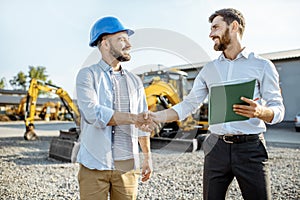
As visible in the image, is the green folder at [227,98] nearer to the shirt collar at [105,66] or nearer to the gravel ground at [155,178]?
the shirt collar at [105,66]

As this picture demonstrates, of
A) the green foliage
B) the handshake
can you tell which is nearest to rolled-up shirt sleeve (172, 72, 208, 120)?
the handshake

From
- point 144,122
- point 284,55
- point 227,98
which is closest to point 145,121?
point 144,122

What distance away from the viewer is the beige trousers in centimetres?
159

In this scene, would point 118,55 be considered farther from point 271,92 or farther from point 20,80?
point 20,80

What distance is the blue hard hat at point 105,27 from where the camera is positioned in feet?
5.27

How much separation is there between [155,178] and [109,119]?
10.4ft

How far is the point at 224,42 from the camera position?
1716 millimetres

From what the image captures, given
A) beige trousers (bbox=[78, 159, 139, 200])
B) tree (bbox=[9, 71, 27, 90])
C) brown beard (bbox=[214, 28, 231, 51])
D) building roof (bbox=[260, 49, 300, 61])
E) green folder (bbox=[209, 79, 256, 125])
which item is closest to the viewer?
green folder (bbox=[209, 79, 256, 125])

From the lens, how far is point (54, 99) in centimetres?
3647

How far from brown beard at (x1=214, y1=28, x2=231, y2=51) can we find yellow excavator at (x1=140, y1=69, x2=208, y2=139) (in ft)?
17.8

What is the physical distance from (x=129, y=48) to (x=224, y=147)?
823 mm

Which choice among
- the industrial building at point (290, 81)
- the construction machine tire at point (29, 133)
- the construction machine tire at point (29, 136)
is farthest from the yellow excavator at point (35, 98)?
the industrial building at point (290, 81)

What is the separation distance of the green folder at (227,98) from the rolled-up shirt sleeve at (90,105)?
60cm

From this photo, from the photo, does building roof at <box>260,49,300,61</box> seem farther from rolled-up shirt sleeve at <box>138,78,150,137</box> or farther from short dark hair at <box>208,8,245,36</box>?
rolled-up shirt sleeve at <box>138,78,150,137</box>
